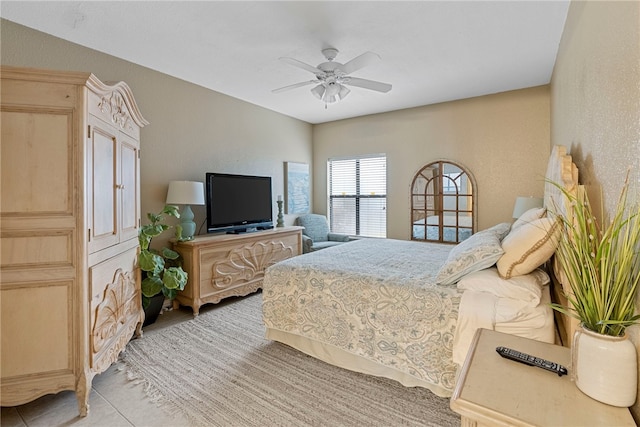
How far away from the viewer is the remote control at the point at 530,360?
1.00 metres

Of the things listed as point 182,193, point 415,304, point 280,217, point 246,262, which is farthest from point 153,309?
point 415,304

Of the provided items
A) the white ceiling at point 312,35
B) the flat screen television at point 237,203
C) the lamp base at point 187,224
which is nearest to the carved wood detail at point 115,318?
the lamp base at point 187,224

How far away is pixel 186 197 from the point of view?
3.22 meters

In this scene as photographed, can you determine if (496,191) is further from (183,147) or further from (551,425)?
(183,147)

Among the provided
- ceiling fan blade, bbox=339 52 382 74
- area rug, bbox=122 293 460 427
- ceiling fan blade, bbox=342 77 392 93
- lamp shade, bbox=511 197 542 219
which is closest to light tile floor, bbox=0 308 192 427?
area rug, bbox=122 293 460 427

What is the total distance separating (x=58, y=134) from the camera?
5.76ft

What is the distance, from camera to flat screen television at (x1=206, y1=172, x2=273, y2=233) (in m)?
3.62

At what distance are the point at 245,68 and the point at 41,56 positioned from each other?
1707mm

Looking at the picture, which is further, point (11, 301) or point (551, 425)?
point (11, 301)

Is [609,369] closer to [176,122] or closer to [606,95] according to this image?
[606,95]

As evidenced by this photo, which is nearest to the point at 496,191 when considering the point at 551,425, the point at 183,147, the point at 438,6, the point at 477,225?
the point at 477,225

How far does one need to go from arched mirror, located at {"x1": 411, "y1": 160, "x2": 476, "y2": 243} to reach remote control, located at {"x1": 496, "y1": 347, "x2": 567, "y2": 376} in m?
3.48

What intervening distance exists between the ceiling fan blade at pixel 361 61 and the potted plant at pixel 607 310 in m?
1.85

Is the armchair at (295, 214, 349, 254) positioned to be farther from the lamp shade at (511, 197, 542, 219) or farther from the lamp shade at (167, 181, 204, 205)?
the lamp shade at (511, 197, 542, 219)
